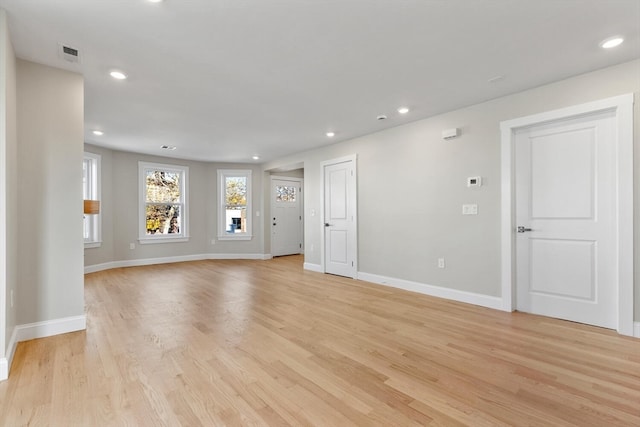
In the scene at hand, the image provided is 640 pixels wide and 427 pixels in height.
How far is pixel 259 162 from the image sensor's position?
7.85 m

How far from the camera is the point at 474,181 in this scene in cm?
375

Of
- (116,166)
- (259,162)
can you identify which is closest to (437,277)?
(259,162)

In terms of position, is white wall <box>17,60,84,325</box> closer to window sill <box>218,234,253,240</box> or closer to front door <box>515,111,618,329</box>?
front door <box>515,111,618,329</box>

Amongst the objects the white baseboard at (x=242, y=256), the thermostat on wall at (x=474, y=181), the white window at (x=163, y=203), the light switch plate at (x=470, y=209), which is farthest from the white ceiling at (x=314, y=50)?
the white baseboard at (x=242, y=256)

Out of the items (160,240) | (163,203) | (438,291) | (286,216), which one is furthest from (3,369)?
(286,216)

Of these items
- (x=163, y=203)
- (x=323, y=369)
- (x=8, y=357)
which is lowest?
(x=323, y=369)

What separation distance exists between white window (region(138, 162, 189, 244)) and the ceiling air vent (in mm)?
4522

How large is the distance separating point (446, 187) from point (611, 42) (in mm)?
2023

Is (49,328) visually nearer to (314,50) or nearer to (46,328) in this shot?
(46,328)

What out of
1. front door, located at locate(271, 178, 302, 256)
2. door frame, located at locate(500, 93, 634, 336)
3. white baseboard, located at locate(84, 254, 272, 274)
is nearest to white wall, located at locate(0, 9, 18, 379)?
white baseboard, located at locate(84, 254, 272, 274)

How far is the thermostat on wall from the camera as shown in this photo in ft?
12.2

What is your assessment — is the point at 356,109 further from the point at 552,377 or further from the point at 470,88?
the point at 552,377

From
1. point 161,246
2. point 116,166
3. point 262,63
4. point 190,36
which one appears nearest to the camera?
point 190,36

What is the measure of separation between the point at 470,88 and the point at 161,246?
696 centimetres
